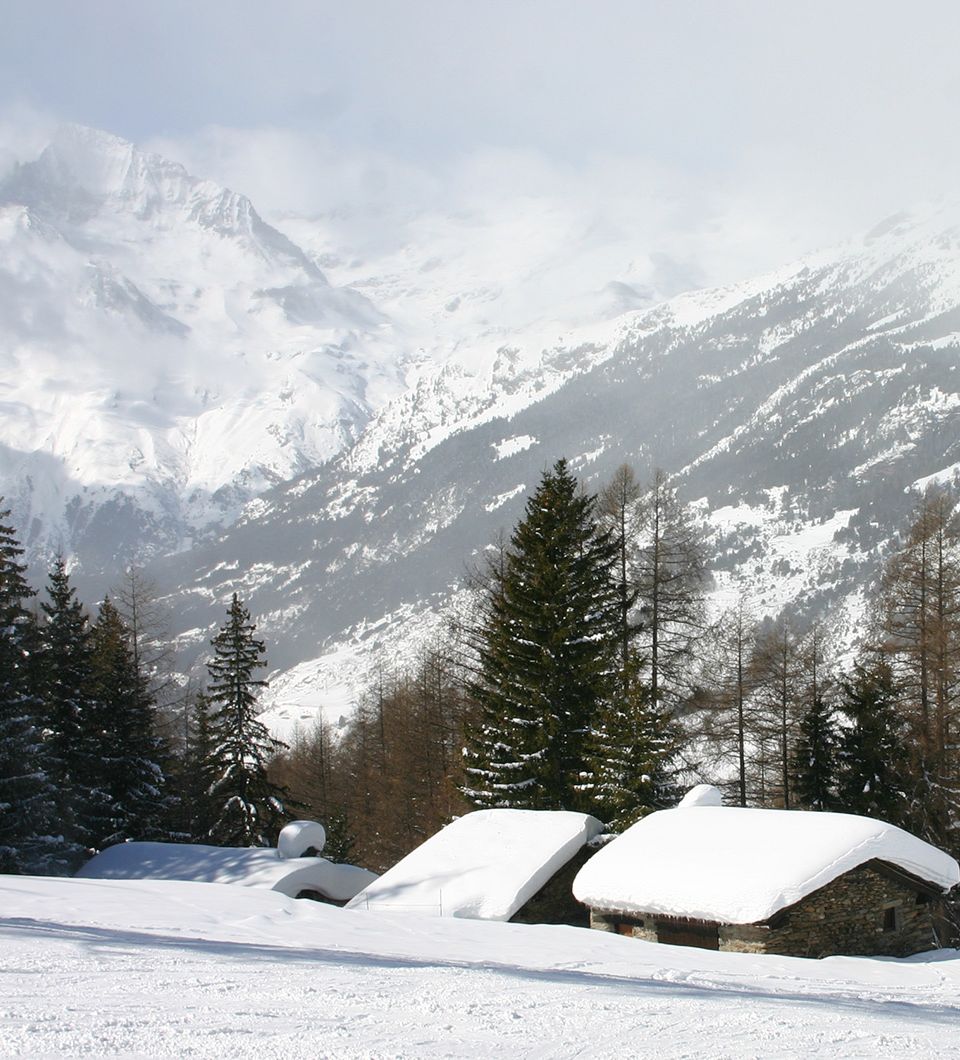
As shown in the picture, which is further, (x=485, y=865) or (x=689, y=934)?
(x=485, y=865)

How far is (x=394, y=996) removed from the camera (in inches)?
322

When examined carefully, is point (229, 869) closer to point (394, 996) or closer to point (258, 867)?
point (258, 867)

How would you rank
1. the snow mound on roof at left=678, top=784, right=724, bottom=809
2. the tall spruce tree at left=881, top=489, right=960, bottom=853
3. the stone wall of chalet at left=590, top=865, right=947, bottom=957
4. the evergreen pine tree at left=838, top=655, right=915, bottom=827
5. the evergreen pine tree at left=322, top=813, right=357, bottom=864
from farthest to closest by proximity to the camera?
the evergreen pine tree at left=322, top=813, right=357, bottom=864 < the evergreen pine tree at left=838, top=655, right=915, bottom=827 < the tall spruce tree at left=881, top=489, right=960, bottom=853 < the snow mound on roof at left=678, top=784, right=724, bottom=809 < the stone wall of chalet at left=590, top=865, right=947, bottom=957

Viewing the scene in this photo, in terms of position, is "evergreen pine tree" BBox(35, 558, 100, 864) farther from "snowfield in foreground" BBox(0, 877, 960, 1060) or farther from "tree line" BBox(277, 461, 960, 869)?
"snowfield in foreground" BBox(0, 877, 960, 1060)

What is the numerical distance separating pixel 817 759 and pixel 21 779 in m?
22.9

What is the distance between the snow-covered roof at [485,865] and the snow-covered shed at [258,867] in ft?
7.39

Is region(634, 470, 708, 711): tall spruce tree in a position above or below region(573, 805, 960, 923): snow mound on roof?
above

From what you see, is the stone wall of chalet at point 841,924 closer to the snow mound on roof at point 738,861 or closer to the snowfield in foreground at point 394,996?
the snow mound on roof at point 738,861

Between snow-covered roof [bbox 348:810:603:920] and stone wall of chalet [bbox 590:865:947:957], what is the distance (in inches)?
64.9

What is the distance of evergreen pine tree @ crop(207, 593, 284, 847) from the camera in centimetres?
3294

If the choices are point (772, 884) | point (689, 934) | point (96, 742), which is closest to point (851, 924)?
point (772, 884)

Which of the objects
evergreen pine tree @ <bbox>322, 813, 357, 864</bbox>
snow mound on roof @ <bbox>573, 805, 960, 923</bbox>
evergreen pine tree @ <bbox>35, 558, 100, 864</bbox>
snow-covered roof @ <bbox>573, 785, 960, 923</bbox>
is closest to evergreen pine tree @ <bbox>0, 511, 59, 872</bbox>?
evergreen pine tree @ <bbox>35, 558, 100, 864</bbox>

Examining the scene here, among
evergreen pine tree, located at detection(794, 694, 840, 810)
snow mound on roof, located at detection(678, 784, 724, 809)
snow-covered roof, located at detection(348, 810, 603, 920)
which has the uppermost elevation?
evergreen pine tree, located at detection(794, 694, 840, 810)

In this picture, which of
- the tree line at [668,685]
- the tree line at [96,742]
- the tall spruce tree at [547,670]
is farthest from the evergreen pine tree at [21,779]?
the tall spruce tree at [547,670]
